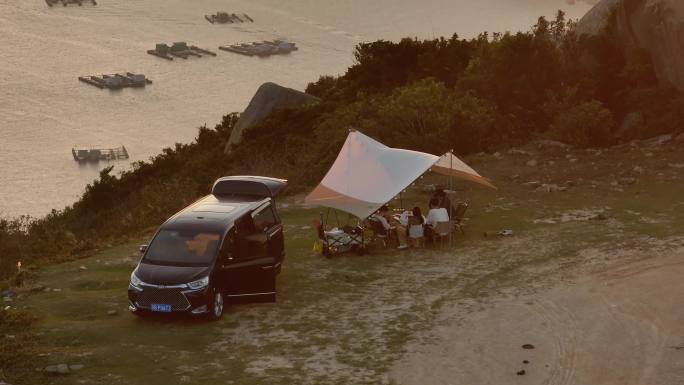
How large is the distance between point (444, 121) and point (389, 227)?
14.2 meters

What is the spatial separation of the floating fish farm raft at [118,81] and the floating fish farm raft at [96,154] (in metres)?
31.9

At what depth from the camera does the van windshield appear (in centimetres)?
1869

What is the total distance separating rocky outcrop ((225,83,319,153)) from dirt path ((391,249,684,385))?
36033mm

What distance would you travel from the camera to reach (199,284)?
1809 centimetres

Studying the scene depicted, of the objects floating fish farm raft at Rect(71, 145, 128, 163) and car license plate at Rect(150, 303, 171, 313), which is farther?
floating fish farm raft at Rect(71, 145, 128, 163)

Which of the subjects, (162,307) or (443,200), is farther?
(443,200)

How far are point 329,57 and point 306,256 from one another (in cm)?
12677

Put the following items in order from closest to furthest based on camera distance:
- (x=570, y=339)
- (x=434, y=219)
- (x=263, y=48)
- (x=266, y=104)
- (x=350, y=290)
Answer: (x=570, y=339), (x=350, y=290), (x=434, y=219), (x=266, y=104), (x=263, y=48)

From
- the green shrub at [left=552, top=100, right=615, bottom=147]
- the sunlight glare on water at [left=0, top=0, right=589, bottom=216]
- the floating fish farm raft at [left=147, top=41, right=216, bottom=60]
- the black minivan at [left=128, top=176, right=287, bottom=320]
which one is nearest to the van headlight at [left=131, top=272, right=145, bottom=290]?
the black minivan at [left=128, top=176, right=287, bottom=320]

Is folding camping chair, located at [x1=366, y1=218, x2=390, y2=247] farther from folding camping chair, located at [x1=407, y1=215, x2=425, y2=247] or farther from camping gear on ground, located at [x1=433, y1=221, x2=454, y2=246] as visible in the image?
camping gear on ground, located at [x1=433, y1=221, x2=454, y2=246]

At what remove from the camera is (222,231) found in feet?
62.8

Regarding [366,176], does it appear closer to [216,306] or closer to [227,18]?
[216,306]

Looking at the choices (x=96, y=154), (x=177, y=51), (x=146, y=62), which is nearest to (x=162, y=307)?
(x=96, y=154)

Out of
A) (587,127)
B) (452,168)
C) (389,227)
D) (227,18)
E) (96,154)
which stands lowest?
(389,227)
